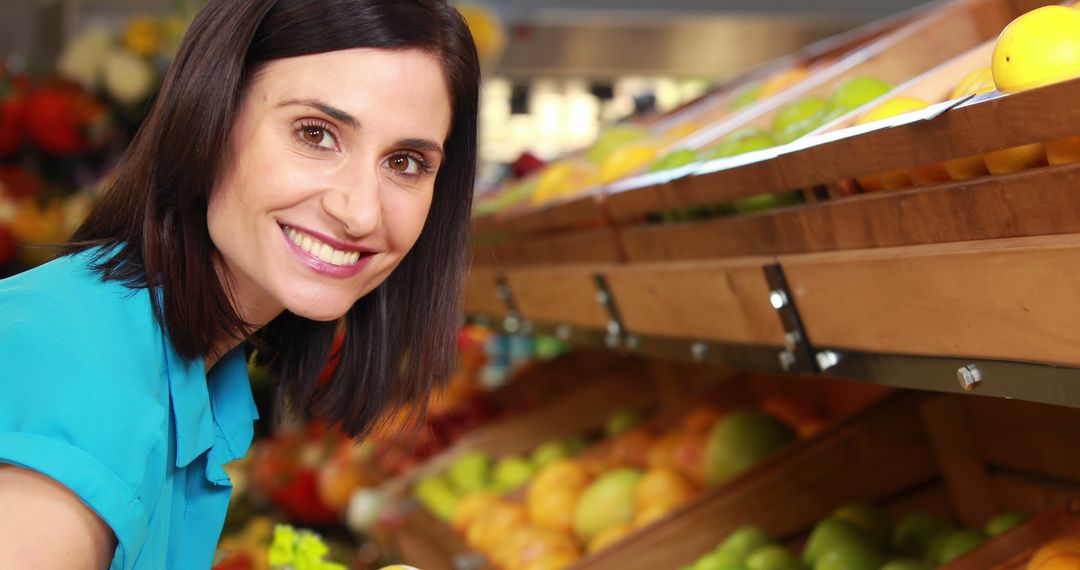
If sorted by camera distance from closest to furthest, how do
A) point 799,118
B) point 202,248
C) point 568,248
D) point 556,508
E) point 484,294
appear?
point 202,248 < point 799,118 < point 568,248 < point 556,508 < point 484,294

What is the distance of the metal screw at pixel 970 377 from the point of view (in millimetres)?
945

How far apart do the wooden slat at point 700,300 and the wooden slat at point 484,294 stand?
2.64 feet

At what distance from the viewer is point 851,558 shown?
150 centimetres

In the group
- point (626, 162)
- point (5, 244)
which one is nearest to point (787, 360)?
point (626, 162)

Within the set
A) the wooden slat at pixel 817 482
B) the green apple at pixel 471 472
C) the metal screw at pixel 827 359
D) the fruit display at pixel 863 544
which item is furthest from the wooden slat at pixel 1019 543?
the green apple at pixel 471 472

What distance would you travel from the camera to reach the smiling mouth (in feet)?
3.65

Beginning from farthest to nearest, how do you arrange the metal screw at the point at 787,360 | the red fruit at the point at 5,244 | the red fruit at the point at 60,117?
the red fruit at the point at 60,117 → the red fruit at the point at 5,244 → the metal screw at the point at 787,360

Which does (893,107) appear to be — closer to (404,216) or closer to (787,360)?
(787,360)

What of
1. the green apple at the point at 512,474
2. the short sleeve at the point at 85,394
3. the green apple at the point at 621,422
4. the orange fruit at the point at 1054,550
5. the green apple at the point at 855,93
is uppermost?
the green apple at the point at 855,93

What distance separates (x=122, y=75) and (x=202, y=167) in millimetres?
3282

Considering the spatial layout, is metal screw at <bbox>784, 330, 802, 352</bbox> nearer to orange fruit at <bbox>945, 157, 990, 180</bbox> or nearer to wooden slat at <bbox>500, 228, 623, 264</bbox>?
orange fruit at <bbox>945, 157, 990, 180</bbox>

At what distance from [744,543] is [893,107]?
29.9 inches

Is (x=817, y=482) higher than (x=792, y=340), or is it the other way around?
(x=792, y=340)

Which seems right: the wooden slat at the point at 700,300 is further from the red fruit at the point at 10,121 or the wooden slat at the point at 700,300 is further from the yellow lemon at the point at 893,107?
the red fruit at the point at 10,121
